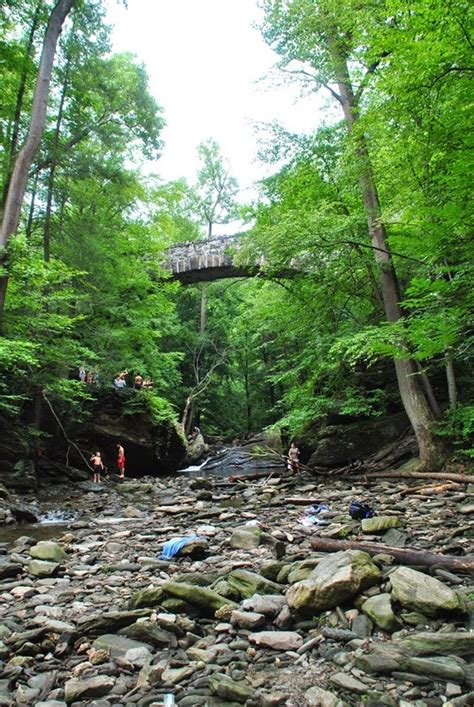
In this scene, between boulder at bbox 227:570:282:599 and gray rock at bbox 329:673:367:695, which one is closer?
gray rock at bbox 329:673:367:695

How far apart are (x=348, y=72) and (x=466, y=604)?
1181cm

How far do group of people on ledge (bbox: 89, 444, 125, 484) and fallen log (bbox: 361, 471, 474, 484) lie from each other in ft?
27.8

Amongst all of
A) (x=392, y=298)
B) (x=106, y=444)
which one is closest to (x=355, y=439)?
(x=392, y=298)

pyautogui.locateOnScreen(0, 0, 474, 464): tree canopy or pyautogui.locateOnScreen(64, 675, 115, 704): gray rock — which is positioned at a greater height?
pyautogui.locateOnScreen(0, 0, 474, 464): tree canopy

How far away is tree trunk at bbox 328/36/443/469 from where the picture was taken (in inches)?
377

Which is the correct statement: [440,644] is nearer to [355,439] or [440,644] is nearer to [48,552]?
[48,552]

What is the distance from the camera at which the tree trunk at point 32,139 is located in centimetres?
1063

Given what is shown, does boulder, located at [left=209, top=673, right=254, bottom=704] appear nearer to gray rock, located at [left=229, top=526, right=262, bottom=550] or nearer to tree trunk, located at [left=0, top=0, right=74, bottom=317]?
gray rock, located at [left=229, top=526, right=262, bottom=550]

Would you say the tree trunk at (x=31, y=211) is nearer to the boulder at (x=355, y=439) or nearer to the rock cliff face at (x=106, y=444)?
the rock cliff face at (x=106, y=444)

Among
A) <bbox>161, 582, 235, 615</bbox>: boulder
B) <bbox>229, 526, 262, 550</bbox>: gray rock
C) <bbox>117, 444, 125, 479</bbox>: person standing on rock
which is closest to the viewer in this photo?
<bbox>161, 582, 235, 615</bbox>: boulder

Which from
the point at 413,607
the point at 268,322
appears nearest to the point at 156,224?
the point at 268,322

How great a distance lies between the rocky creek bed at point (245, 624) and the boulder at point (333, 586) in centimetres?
1

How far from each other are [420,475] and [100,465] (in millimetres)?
9980

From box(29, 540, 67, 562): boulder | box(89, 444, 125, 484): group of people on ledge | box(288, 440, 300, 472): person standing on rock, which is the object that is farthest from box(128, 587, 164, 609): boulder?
box(89, 444, 125, 484): group of people on ledge
